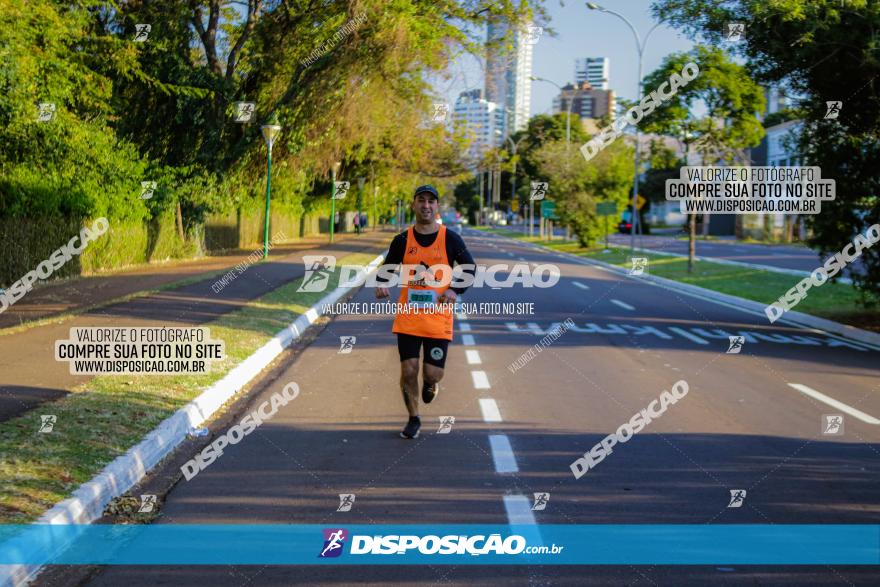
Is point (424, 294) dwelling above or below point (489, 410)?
above

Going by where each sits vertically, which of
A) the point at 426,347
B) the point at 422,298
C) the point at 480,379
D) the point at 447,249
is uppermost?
the point at 447,249

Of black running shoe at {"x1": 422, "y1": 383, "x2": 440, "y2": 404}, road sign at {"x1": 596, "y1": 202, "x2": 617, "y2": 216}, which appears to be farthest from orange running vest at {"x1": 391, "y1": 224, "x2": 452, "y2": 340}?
road sign at {"x1": 596, "y1": 202, "x2": 617, "y2": 216}

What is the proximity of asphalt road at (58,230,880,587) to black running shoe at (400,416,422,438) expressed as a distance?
13cm

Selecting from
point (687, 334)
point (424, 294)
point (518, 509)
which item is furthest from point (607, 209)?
point (518, 509)

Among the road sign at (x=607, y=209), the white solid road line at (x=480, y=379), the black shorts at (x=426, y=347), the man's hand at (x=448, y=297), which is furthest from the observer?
the road sign at (x=607, y=209)

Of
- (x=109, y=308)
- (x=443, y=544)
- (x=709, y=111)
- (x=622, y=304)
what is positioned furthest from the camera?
(x=709, y=111)

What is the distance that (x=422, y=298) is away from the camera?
737 centimetres

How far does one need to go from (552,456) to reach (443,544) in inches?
84.9

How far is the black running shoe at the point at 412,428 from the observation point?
24.9 feet

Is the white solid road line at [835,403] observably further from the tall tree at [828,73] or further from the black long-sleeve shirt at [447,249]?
the tall tree at [828,73]

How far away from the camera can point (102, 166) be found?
21.8m

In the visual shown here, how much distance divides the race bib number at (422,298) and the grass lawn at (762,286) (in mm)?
11791

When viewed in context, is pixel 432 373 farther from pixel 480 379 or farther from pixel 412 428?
pixel 480 379

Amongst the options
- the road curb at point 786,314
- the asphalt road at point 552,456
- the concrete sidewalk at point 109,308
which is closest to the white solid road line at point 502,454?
the asphalt road at point 552,456
